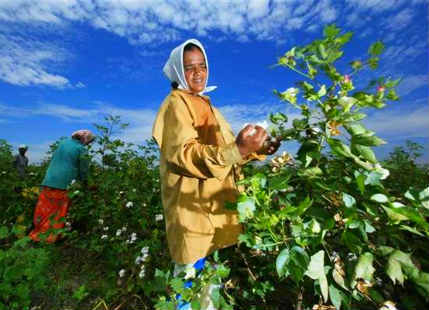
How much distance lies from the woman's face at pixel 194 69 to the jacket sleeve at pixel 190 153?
1.24 feet

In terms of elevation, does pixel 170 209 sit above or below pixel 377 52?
below

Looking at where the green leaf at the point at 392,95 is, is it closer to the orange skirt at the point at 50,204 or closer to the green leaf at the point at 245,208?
the green leaf at the point at 245,208

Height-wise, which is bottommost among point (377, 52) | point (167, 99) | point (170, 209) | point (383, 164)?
point (170, 209)

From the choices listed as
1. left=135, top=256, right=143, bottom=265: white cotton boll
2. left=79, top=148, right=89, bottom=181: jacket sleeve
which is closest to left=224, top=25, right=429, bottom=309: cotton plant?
left=135, top=256, right=143, bottom=265: white cotton boll

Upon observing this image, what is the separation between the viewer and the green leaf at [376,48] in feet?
2.68

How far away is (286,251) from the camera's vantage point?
33.1 inches

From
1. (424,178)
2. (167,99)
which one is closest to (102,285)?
(167,99)

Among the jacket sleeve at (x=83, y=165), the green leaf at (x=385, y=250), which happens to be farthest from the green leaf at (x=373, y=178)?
the jacket sleeve at (x=83, y=165)

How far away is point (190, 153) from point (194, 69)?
2.52ft

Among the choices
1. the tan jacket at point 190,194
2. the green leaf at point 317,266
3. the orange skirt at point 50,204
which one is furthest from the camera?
the orange skirt at point 50,204

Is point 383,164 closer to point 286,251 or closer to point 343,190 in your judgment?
point 343,190

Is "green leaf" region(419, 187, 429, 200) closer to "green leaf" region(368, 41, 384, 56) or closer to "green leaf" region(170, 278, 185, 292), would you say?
"green leaf" region(368, 41, 384, 56)

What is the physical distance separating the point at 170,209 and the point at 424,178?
10.2ft

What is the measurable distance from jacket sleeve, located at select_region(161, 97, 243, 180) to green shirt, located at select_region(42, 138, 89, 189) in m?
3.55
